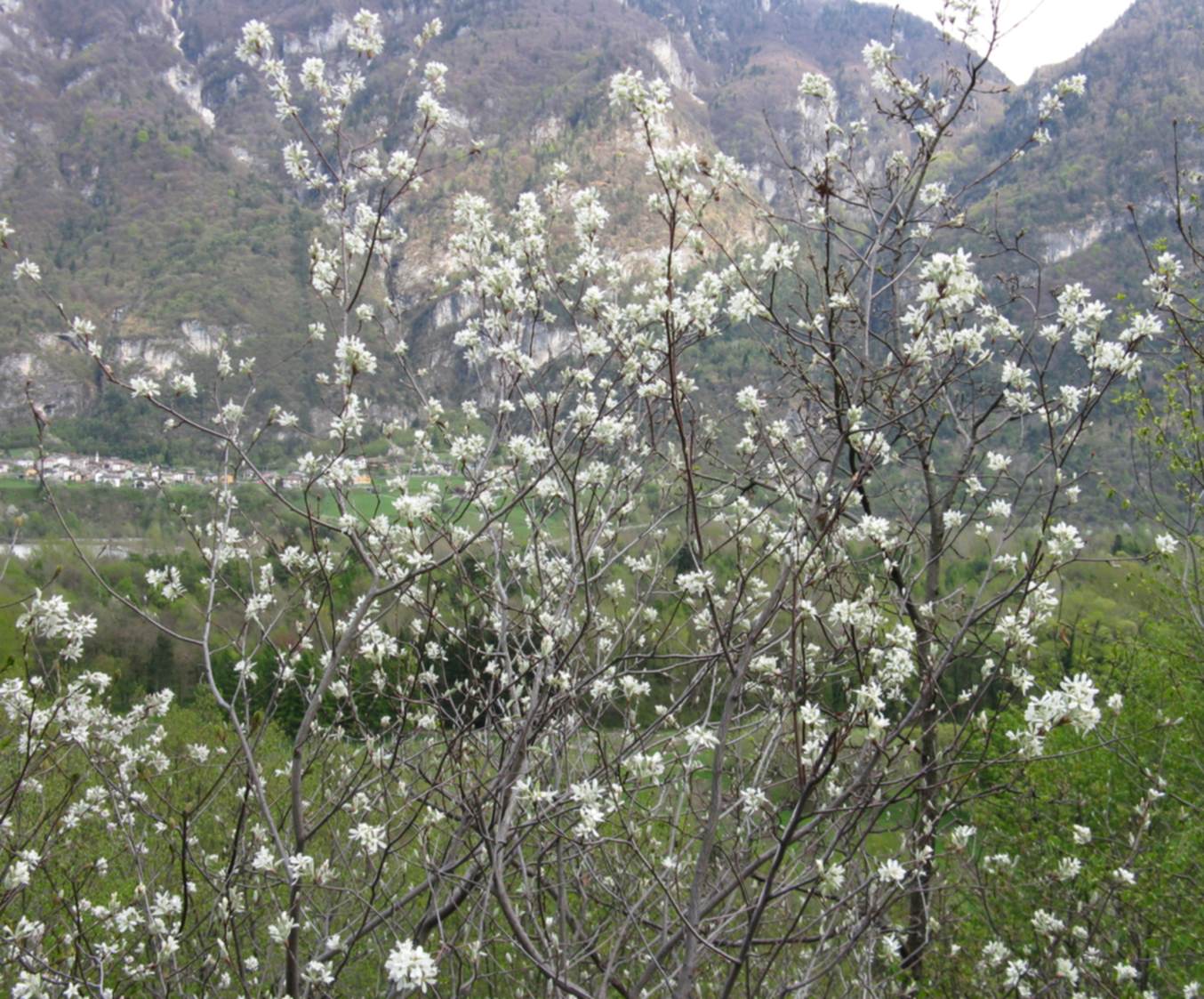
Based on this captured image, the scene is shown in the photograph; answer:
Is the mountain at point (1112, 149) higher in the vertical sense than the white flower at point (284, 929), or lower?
higher

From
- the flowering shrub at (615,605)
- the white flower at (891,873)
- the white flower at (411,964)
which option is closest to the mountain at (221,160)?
the flowering shrub at (615,605)

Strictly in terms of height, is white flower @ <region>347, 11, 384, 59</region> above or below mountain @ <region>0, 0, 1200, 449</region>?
below

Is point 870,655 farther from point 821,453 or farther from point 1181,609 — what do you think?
point 1181,609

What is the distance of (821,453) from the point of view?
3.46 metres

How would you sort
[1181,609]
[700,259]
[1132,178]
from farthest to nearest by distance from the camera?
[1132,178] < [1181,609] < [700,259]

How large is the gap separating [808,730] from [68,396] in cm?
10047

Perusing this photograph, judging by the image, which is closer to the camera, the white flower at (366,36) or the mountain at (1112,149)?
the white flower at (366,36)

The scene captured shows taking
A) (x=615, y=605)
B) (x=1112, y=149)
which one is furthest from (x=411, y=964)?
(x=1112, y=149)

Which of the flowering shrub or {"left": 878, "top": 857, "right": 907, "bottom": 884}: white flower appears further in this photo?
the flowering shrub

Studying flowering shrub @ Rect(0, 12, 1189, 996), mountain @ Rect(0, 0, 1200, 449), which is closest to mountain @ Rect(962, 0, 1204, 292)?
mountain @ Rect(0, 0, 1200, 449)

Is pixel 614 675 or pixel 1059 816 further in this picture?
pixel 1059 816

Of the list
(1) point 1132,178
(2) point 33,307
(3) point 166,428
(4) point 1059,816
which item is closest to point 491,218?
(3) point 166,428

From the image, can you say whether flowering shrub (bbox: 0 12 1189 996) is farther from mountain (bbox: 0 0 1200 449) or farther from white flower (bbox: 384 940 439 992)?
mountain (bbox: 0 0 1200 449)

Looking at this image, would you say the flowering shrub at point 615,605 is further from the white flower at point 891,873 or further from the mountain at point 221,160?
the mountain at point 221,160
